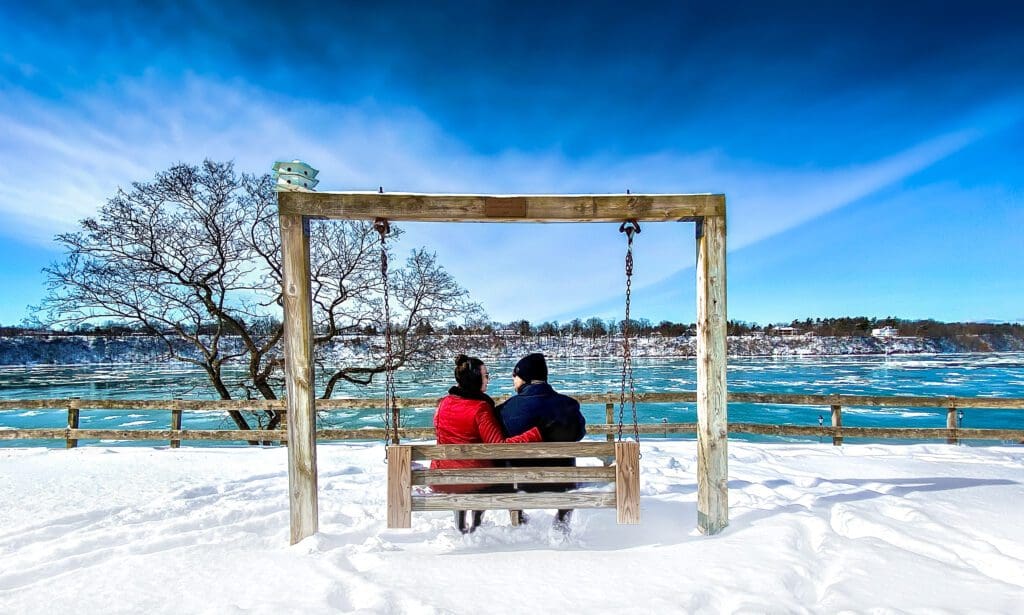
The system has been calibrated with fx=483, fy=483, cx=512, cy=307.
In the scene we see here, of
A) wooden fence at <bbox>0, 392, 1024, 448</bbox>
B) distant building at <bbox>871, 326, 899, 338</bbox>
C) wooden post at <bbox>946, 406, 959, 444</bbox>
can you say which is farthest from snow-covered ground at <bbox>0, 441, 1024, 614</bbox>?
distant building at <bbox>871, 326, 899, 338</bbox>

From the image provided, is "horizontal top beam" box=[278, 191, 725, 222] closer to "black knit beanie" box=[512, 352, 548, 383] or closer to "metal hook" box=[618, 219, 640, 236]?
"metal hook" box=[618, 219, 640, 236]

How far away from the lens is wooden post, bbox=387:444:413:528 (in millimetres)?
3221

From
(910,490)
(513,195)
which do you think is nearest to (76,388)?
(513,195)

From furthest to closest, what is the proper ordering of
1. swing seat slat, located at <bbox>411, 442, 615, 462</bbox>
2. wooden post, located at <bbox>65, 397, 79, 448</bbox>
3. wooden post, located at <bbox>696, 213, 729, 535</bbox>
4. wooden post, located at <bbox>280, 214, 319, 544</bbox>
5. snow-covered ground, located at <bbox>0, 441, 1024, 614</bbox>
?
wooden post, located at <bbox>65, 397, 79, 448</bbox> → wooden post, located at <bbox>696, 213, 729, 535</bbox> → wooden post, located at <bbox>280, 214, 319, 544</bbox> → swing seat slat, located at <bbox>411, 442, 615, 462</bbox> → snow-covered ground, located at <bbox>0, 441, 1024, 614</bbox>

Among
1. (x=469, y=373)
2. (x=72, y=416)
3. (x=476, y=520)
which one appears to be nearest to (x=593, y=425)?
A: (x=476, y=520)

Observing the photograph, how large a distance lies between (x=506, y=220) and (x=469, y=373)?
1151 mm

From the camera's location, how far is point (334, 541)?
136 inches

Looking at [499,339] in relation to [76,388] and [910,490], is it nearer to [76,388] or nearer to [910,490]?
[910,490]

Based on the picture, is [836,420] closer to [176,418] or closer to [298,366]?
[298,366]

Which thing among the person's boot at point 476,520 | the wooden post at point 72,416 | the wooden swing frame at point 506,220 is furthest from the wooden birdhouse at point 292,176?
the wooden post at point 72,416

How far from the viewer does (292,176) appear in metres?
3.53

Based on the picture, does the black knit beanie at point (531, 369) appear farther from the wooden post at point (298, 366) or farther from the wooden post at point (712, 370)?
the wooden post at point (298, 366)

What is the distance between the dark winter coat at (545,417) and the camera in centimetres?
345

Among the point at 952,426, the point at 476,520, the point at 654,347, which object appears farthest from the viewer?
the point at 654,347
